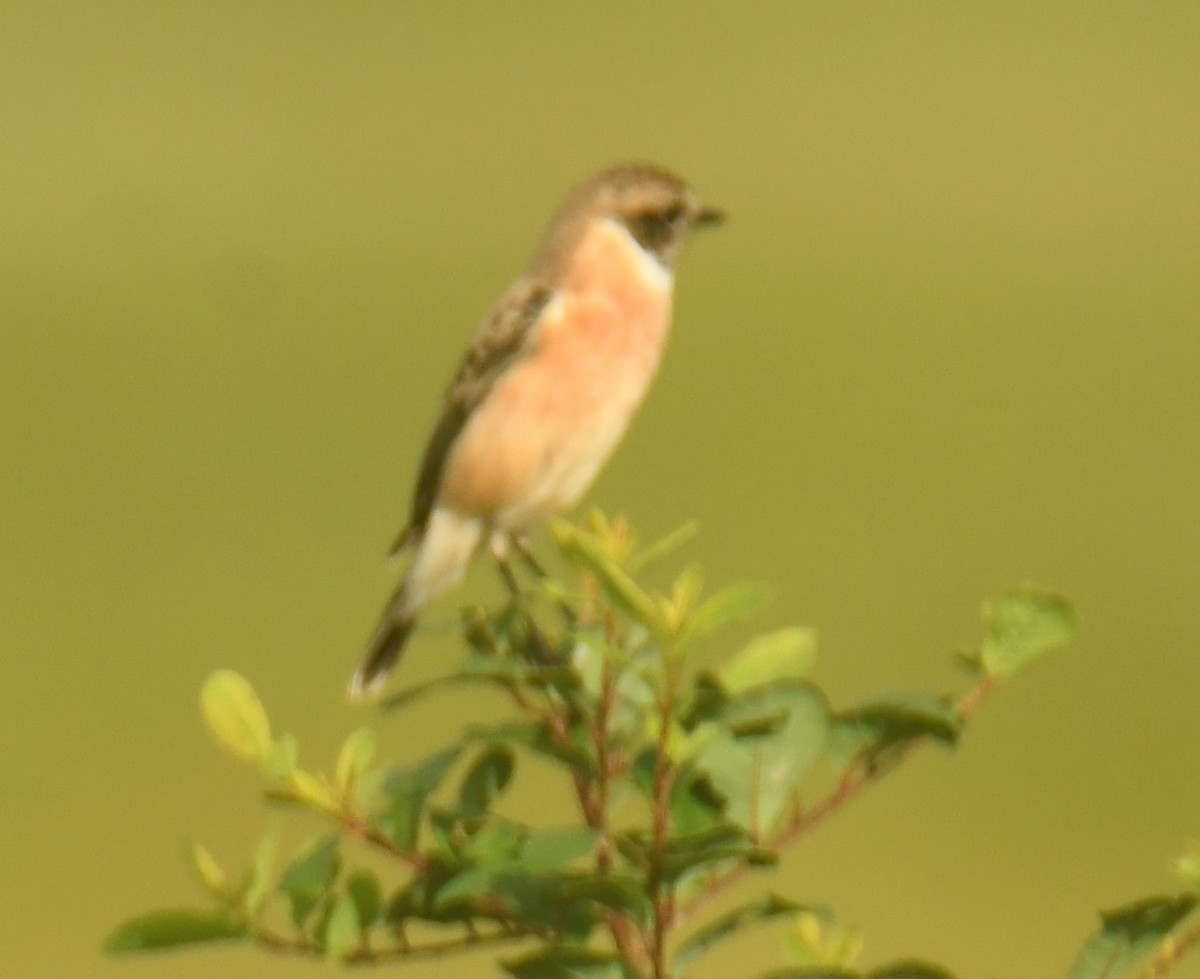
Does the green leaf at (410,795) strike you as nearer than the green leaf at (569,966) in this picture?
No

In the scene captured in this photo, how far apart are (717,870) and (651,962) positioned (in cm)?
7

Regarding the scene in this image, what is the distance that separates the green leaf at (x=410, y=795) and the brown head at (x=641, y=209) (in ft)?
6.02

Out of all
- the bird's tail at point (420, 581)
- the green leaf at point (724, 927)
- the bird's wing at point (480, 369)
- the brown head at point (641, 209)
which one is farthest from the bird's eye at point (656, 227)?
the green leaf at point (724, 927)

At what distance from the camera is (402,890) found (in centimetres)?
128

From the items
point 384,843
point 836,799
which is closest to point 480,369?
point 384,843

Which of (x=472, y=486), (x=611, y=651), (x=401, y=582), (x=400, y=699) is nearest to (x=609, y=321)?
(x=472, y=486)

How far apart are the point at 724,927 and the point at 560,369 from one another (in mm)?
1977

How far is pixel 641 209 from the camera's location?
309 centimetres

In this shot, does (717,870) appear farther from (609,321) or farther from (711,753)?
(609,321)

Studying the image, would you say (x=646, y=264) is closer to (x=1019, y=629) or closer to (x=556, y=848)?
(x=1019, y=629)

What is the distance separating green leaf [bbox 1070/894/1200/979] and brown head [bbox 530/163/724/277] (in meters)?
1.95

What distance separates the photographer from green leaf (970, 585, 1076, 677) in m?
1.27

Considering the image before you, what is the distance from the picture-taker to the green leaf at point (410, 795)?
130 centimetres

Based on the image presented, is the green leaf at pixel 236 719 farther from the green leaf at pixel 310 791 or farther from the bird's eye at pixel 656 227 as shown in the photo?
the bird's eye at pixel 656 227
